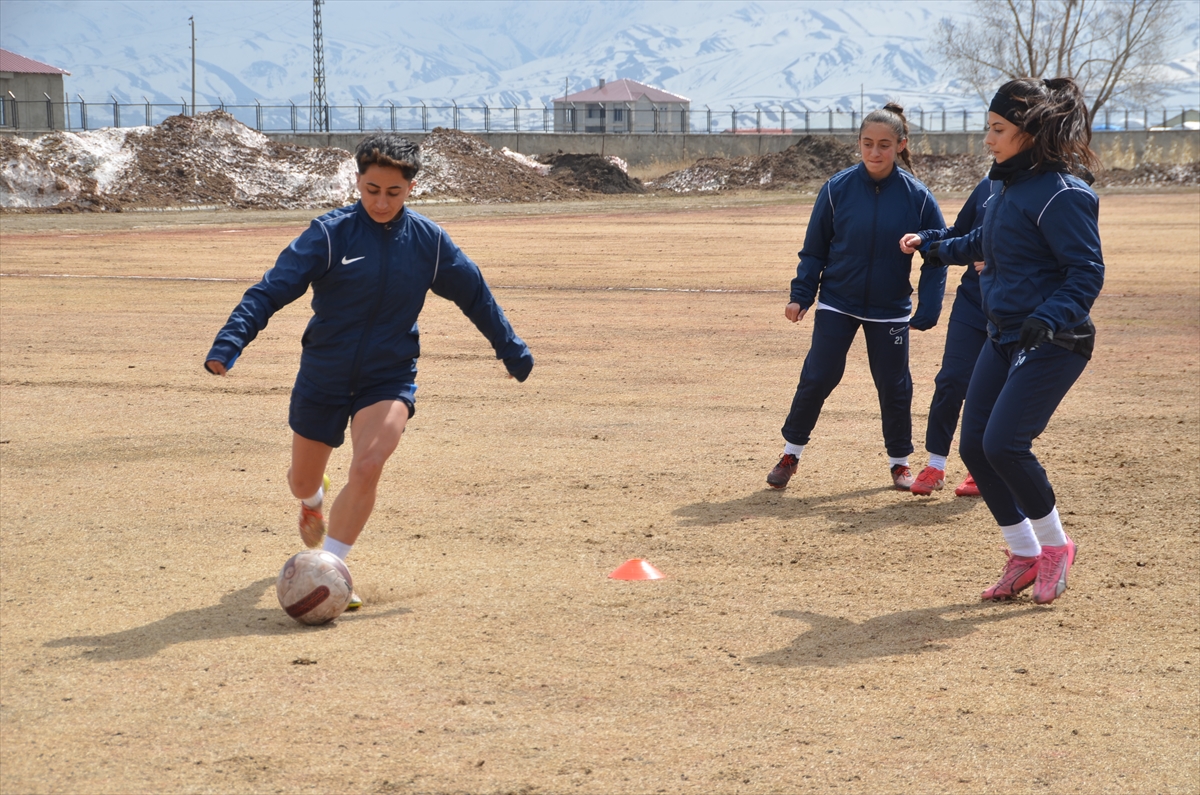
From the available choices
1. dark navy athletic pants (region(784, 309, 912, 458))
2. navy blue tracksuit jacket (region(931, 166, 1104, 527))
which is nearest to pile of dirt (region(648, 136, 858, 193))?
dark navy athletic pants (region(784, 309, 912, 458))

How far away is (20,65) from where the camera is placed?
70.2 metres

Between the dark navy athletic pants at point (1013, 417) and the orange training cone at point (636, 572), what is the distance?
1527mm

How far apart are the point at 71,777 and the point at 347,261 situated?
7.35 feet

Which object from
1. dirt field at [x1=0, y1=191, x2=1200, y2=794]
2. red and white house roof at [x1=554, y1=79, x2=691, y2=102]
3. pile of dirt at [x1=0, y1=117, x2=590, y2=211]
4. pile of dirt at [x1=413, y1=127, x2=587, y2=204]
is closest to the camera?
dirt field at [x1=0, y1=191, x2=1200, y2=794]

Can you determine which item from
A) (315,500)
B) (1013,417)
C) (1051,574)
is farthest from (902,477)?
(315,500)

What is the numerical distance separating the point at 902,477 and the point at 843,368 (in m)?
0.78

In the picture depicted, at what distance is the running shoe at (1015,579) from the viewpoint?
563 cm

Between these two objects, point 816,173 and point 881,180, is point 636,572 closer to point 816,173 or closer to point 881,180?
point 881,180

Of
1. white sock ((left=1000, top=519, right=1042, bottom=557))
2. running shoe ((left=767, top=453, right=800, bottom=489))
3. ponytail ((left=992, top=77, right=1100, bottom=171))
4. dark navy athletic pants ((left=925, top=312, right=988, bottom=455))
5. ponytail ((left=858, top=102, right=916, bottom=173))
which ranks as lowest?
running shoe ((left=767, top=453, right=800, bottom=489))

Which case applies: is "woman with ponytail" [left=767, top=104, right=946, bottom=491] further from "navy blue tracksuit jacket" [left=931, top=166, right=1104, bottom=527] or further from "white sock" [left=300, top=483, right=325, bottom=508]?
"white sock" [left=300, top=483, right=325, bottom=508]

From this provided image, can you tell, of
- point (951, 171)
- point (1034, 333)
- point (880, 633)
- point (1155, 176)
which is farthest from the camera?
point (951, 171)

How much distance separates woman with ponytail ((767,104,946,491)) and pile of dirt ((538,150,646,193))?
144ft

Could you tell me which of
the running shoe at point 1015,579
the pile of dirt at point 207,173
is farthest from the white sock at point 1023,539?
the pile of dirt at point 207,173

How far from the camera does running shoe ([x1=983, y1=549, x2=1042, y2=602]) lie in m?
5.63
